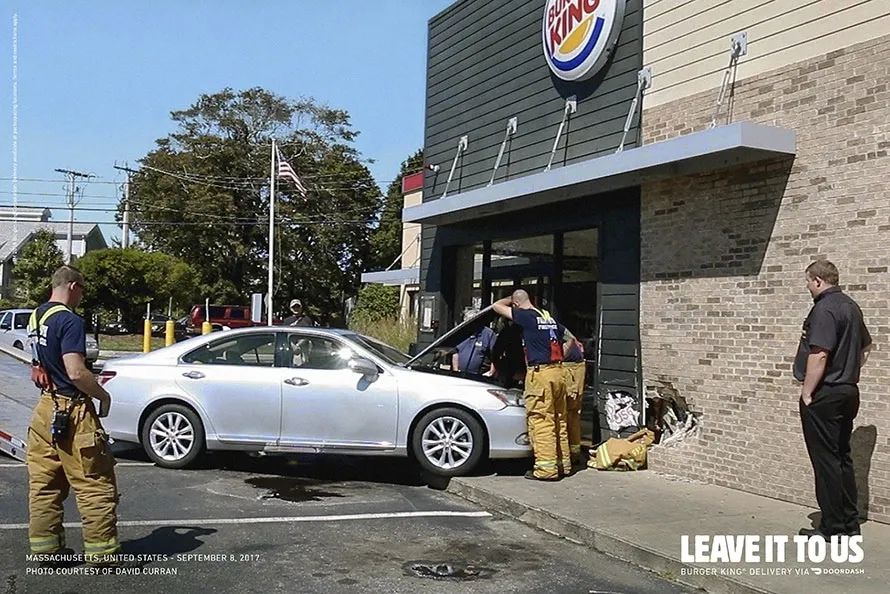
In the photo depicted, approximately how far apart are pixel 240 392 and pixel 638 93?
512 centimetres

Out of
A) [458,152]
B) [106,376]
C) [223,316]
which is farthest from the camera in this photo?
[223,316]

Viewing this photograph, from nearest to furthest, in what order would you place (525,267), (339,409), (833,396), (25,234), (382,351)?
1. (833,396)
2. (339,409)
3. (382,351)
4. (525,267)
5. (25,234)

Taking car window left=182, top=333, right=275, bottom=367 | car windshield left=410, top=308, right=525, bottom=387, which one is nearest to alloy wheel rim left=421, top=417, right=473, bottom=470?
car windshield left=410, top=308, right=525, bottom=387

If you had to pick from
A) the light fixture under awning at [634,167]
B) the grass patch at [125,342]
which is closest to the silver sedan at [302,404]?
the light fixture under awning at [634,167]

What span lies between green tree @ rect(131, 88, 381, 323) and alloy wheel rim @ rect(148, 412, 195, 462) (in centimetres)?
4155

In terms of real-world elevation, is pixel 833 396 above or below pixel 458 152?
below

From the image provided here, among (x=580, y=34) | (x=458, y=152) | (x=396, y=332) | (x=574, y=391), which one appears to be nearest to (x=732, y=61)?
(x=580, y=34)

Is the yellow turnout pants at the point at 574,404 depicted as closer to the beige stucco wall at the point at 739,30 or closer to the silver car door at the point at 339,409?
the silver car door at the point at 339,409

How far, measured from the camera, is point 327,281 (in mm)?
54375

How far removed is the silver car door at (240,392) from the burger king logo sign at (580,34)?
4666 mm

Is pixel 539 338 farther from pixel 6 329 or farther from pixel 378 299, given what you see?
pixel 378 299

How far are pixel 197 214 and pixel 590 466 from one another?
43.9 meters

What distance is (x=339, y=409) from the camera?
9.05 meters

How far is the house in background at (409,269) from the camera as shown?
2328 cm
